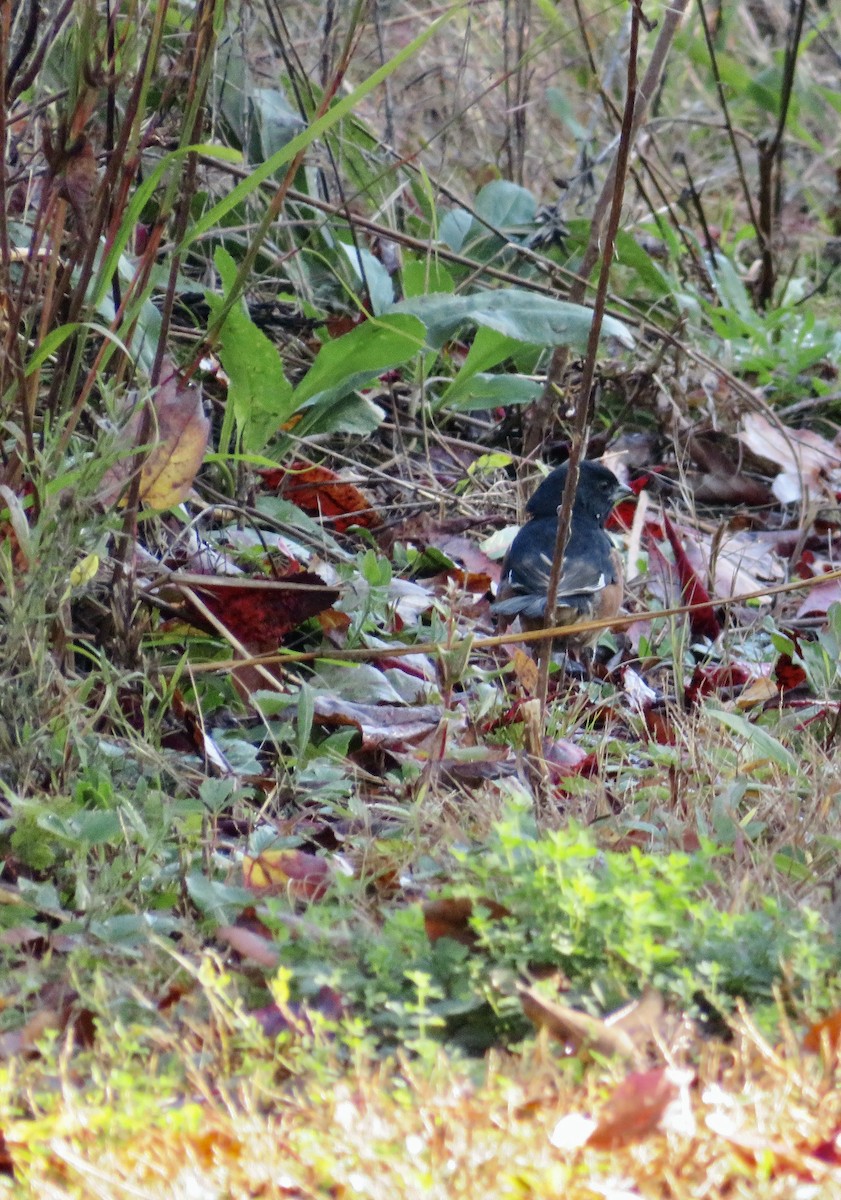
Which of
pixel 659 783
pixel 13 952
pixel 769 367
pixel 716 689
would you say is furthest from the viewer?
pixel 769 367

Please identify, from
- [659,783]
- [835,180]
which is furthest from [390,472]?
[835,180]

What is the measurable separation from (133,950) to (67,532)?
0.83 metres

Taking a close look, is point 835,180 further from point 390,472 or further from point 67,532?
point 67,532

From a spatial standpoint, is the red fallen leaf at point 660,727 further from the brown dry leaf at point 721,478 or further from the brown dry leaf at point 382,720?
the brown dry leaf at point 721,478

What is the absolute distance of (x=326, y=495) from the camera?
4.54 metres

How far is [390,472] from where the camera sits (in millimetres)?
4957

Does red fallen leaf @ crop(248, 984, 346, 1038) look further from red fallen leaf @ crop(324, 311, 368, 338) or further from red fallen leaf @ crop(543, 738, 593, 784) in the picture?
red fallen leaf @ crop(324, 311, 368, 338)

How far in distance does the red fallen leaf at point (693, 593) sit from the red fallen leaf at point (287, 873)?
193 centimetres

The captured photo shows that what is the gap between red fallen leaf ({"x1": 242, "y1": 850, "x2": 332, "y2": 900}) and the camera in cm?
245

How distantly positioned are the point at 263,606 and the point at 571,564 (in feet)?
4.63

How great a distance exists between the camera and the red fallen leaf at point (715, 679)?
3781mm

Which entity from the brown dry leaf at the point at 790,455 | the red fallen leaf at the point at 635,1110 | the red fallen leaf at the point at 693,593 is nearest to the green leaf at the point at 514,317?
the red fallen leaf at the point at 693,593

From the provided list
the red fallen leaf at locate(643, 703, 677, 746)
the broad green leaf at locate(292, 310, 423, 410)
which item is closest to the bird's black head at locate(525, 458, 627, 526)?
the broad green leaf at locate(292, 310, 423, 410)

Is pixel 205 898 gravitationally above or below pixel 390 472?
above
